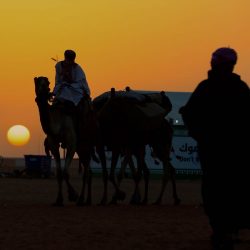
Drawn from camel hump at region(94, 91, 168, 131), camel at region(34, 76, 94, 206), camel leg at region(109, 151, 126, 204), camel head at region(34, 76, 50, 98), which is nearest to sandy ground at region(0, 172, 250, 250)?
camel at region(34, 76, 94, 206)

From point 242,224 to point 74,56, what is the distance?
10069 millimetres

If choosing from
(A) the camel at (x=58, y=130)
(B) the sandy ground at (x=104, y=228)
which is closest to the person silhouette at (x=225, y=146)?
(B) the sandy ground at (x=104, y=228)

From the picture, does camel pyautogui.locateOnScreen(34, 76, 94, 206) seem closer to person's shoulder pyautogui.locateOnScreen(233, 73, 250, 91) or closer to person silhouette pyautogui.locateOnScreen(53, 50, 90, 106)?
person silhouette pyautogui.locateOnScreen(53, 50, 90, 106)

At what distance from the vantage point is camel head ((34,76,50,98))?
19516 millimetres

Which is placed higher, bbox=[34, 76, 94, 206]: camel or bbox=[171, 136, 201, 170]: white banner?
bbox=[34, 76, 94, 206]: camel

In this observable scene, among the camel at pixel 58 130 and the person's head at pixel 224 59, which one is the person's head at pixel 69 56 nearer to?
the camel at pixel 58 130

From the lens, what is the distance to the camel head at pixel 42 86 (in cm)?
1952

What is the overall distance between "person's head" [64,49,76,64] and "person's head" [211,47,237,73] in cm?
968

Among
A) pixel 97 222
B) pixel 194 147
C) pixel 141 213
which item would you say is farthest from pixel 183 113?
pixel 194 147

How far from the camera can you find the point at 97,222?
50.8ft

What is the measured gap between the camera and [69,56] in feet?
65.9

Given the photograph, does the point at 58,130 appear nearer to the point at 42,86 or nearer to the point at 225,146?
the point at 42,86

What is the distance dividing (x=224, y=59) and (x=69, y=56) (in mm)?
9780

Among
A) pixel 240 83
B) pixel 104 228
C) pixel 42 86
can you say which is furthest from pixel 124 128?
pixel 240 83
